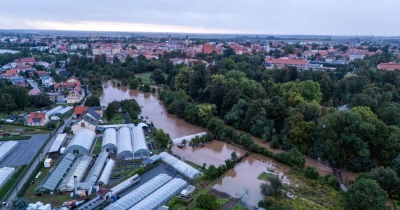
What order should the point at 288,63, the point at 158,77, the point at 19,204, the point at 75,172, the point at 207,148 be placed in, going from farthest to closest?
the point at 288,63, the point at 158,77, the point at 207,148, the point at 75,172, the point at 19,204

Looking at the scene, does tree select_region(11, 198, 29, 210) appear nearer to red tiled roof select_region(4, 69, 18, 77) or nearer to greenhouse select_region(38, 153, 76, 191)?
greenhouse select_region(38, 153, 76, 191)

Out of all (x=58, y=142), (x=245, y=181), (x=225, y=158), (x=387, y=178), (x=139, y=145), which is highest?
(x=387, y=178)

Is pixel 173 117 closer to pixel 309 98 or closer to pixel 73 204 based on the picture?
pixel 309 98

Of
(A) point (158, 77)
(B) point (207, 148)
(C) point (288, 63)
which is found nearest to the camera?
(B) point (207, 148)

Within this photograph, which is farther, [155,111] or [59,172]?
[155,111]

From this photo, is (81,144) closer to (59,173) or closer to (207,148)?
(59,173)

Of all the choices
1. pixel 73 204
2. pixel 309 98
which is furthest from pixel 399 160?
pixel 73 204

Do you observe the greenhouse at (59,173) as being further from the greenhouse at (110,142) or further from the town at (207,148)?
the greenhouse at (110,142)

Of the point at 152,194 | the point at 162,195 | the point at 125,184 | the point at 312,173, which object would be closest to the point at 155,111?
the point at 125,184
